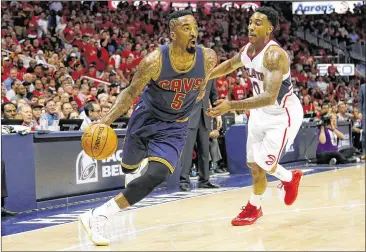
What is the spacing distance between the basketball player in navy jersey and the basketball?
16 cm

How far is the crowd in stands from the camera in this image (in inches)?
415

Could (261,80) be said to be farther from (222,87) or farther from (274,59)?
(222,87)

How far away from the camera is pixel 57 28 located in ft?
49.6

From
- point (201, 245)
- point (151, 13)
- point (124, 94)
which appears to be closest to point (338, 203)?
point (201, 245)

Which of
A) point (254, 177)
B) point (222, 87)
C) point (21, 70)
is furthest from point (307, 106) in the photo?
point (254, 177)

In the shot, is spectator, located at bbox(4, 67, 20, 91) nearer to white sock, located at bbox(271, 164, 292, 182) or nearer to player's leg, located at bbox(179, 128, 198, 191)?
Answer: player's leg, located at bbox(179, 128, 198, 191)

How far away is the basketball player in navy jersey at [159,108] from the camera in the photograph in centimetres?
500

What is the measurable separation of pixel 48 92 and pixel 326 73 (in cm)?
1422

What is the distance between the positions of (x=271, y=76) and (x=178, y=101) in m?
0.85

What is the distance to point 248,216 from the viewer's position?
6367mm

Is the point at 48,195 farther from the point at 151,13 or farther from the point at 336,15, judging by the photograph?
the point at 336,15

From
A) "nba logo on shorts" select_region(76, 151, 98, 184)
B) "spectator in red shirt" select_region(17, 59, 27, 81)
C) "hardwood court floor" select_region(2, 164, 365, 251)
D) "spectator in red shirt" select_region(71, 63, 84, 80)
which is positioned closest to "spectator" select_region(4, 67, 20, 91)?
"spectator in red shirt" select_region(17, 59, 27, 81)

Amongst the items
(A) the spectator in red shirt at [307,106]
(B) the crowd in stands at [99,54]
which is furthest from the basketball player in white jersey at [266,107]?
(A) the spectator in red shirt at [307,106]

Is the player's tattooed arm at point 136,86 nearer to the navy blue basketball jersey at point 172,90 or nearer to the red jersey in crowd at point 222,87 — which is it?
the navy blue basketball jersey at point 172,90
